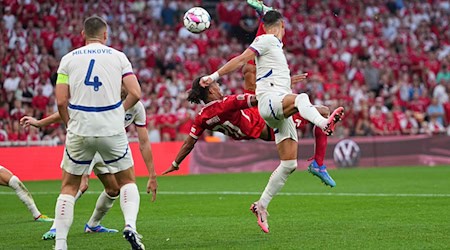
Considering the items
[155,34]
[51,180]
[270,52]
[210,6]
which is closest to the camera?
[270,52]

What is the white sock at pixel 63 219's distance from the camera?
330 inches

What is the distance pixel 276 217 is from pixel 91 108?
4758 mm

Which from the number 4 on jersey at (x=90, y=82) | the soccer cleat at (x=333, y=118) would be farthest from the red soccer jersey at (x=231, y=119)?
the number 4 on jersey at (x=90, y=82)

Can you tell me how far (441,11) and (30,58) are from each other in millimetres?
16487

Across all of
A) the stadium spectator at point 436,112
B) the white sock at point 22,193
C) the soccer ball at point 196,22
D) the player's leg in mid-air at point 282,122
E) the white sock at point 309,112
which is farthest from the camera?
the stadium spectator at point 436,112

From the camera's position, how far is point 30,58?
81.8 ft

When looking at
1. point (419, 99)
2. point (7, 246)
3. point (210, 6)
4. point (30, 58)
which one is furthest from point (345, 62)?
point (7, 246)

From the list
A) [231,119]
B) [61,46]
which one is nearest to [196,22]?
[231,119]

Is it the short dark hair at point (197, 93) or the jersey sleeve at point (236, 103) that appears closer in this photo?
the jersey sleeve at point (236, 103)

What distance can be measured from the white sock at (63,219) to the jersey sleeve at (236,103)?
3673mm

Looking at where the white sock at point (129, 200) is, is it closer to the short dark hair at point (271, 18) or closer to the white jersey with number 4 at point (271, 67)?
the white jersey with number 4 at point (271, 67)

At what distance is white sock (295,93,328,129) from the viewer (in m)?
10.3

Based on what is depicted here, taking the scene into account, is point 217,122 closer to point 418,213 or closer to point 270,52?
point 270,52

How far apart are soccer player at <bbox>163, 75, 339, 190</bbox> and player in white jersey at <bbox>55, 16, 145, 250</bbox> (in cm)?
317
